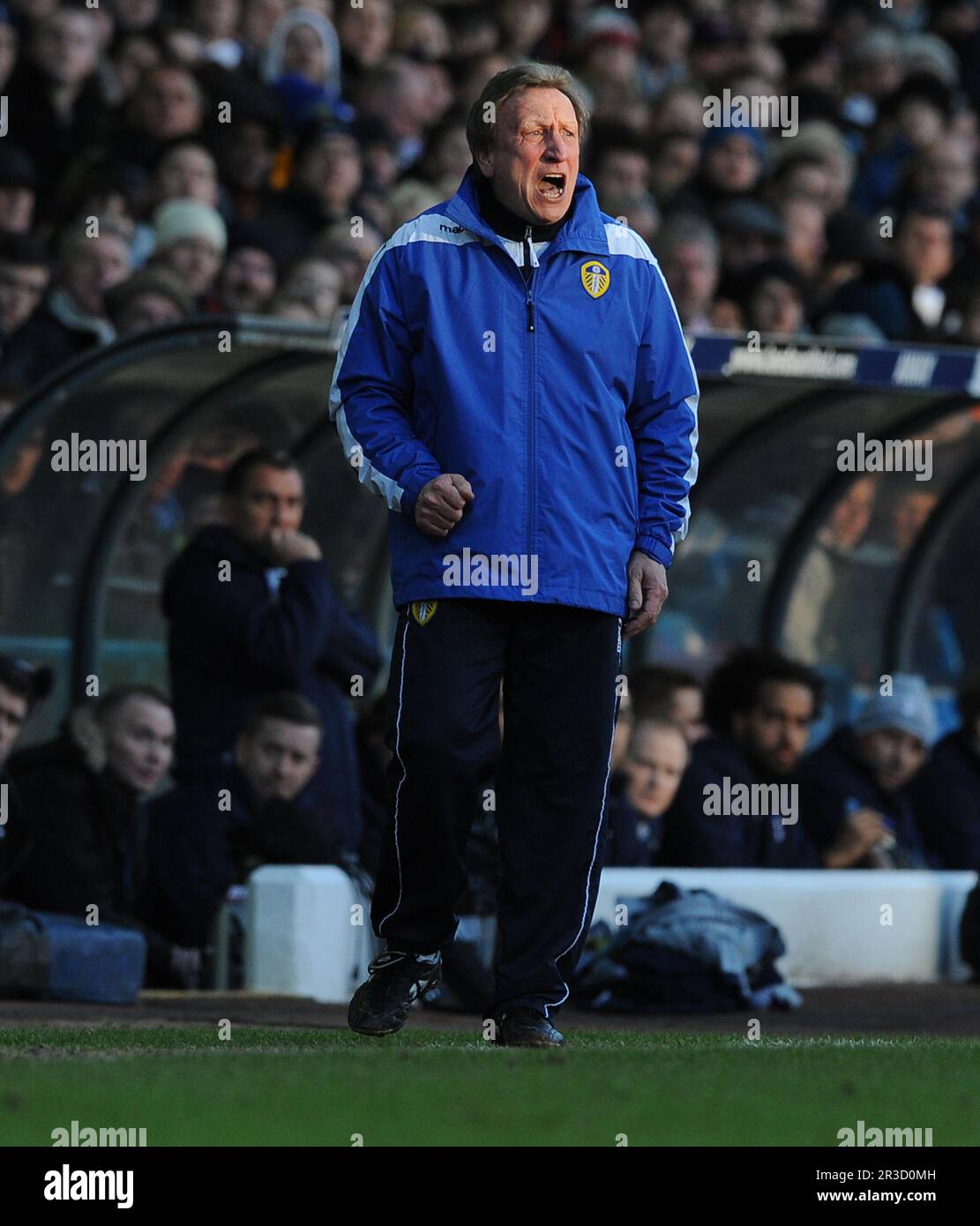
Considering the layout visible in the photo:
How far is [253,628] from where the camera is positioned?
7984 millimetres

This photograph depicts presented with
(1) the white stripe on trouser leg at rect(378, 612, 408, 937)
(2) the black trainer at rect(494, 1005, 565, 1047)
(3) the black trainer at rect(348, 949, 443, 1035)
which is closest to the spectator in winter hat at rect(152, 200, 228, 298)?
(1) the white stripe on trouser leg at rect(378, 612, 408, 937)

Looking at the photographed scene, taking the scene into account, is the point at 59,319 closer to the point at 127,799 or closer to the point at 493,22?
the point at 127,799

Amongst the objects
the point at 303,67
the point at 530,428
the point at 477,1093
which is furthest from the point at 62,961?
the point at 303,67

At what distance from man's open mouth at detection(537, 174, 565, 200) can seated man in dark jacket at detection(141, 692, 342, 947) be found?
323 centimetres

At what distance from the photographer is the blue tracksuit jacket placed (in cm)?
503

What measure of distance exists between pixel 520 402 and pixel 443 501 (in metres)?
0.27

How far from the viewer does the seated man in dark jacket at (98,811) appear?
301 inches

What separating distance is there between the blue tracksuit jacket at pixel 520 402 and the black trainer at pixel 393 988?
0.71 metres

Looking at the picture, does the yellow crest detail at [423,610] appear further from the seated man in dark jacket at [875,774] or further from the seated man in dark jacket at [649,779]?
the seated man in dark jacket at [875,774]

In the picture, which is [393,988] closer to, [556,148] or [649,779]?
[556,148]

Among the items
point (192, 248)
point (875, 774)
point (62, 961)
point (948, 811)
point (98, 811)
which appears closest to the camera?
point (62, 961)

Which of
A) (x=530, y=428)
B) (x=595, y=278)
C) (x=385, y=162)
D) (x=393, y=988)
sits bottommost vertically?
(x=393, y=988)

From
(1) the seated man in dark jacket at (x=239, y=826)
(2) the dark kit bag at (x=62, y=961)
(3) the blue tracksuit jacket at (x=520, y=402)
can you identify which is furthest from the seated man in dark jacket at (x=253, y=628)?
(3) the blue tracksuit jacket at (x=520, y=402)
